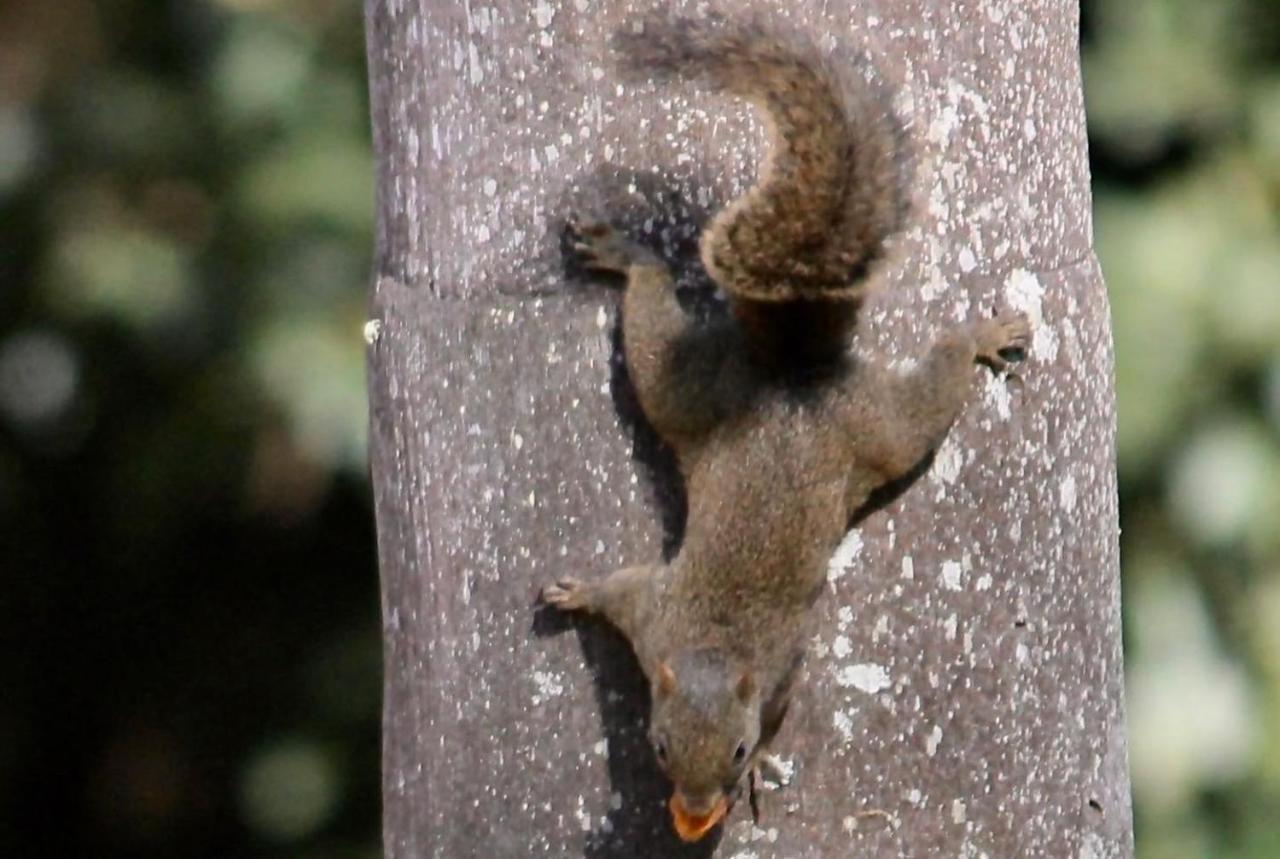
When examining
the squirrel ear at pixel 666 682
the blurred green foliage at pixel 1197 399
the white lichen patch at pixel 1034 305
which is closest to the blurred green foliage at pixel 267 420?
the blurred green foliage at pixel 1197 399

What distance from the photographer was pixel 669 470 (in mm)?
1817

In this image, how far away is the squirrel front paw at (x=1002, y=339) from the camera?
1.80 meters

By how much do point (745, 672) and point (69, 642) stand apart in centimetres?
284

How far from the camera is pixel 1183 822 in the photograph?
3.13 meters

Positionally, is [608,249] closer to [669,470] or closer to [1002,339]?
[669,470]

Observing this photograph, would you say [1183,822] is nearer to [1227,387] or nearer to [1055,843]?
[1227,387]

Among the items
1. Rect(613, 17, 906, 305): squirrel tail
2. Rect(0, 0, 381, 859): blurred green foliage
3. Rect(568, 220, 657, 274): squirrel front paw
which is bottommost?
Rect(0, 0, 381, 859): blurred green foliage

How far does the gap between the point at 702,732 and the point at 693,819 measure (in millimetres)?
71

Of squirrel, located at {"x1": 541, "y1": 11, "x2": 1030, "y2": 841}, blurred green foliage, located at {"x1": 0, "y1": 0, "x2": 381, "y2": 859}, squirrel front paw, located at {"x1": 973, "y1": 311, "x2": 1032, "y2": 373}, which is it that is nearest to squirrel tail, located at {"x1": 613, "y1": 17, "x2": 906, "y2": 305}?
squirrel, located at {"x1": 541, "y1": 11, "x2": 1030, "y2": 841}

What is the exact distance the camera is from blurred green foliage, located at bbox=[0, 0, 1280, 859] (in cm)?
304

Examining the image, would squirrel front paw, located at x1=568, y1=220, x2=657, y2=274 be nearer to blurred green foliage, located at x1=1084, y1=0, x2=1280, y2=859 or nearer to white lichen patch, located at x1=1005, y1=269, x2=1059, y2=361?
white lichen patch, located at x1=1005, y1=269, x2=1059, y2=361

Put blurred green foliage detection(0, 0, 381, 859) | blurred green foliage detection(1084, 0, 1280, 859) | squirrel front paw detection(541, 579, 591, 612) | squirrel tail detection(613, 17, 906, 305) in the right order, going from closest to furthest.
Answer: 1. squirrel tail detection(613, 17, 906, 305)
2. squirrel front paw detection(541, 579, 591, 612)
3. blurred green foliage detection(1084, 0, 1280, 859)
4. blurred green foliage detection(0, 0, 381, 859)

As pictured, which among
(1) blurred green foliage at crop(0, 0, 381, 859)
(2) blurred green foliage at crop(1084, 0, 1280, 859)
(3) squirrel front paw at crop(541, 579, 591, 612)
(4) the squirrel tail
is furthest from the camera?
(1) blurred green foliage at crop(0, 0, 381, 859)

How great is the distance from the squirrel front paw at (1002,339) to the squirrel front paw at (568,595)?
15.1 inches
